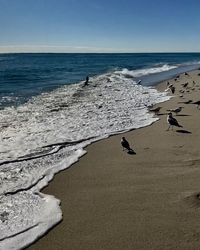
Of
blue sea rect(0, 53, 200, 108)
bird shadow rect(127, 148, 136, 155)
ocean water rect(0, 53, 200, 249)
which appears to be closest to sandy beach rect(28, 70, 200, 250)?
bird shadow rect(127, 148, 136, 155)

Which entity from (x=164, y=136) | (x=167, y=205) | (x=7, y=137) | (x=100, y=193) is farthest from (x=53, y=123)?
(x=167, y=205)

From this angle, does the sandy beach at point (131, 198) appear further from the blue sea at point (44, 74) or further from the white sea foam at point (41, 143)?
the blue sea at point (44, 74)

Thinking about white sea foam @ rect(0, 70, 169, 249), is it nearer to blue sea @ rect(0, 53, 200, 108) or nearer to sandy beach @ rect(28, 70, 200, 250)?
sandy beach @ rect(28, 70, 200, 250)

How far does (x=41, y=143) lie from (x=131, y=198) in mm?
4614

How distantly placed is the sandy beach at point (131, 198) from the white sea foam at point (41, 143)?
12.2 inches

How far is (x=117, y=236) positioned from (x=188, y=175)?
2680mm

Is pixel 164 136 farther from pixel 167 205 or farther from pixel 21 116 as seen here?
pixel 21 116

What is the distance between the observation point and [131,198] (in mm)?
6410

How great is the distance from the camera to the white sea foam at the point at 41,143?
575cm

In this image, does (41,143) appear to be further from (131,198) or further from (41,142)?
(131,198)

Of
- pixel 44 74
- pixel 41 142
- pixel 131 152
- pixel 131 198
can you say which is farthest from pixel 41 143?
pixel 44 74

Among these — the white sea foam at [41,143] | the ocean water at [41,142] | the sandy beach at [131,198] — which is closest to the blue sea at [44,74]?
the ocean water at [41,142]

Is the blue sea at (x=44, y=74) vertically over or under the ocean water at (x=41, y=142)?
under

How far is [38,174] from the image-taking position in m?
7.82
